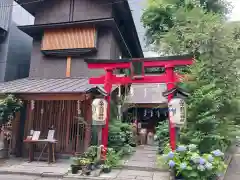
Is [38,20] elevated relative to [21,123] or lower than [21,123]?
elevated

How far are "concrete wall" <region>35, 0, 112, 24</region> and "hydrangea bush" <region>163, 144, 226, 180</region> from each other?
7824mm

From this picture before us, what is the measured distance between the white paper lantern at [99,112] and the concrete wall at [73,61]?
12.1 ft

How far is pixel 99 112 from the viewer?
7.61 meters

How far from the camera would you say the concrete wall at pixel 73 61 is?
1123cm

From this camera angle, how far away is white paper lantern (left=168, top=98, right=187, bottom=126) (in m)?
6.76

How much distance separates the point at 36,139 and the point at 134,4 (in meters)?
15.2

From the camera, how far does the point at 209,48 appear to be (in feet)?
28.7

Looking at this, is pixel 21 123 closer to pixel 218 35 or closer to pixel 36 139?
pixel 36 139

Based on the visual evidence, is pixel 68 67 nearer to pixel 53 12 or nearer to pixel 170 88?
pixel 53 12

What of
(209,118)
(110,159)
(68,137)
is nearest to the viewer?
(209,118)

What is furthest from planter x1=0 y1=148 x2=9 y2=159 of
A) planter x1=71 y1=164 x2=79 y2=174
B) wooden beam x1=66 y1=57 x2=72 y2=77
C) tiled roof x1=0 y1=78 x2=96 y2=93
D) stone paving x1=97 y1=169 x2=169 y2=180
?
stone paving x1=97 y1=169 x2=169 y2=180

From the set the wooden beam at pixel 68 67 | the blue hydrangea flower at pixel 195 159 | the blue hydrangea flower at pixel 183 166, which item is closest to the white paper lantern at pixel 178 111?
the blue hydrangea flower at pixel 195 159

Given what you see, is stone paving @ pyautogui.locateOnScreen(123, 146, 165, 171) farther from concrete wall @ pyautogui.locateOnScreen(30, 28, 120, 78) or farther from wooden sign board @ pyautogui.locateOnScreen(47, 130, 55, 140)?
concrete wall @ pyautogui.locateOnScreen(30, 28, 120, 78)

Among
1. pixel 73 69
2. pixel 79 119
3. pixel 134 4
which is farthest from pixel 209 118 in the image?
pixel 134 4
